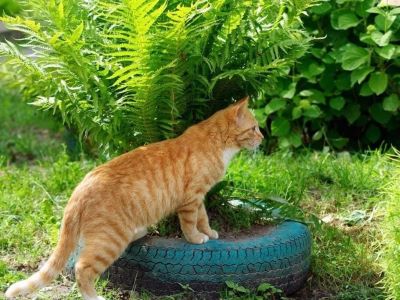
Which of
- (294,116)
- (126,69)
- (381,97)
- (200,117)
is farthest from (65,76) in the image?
(381,97)

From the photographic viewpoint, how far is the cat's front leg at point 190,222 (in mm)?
4602

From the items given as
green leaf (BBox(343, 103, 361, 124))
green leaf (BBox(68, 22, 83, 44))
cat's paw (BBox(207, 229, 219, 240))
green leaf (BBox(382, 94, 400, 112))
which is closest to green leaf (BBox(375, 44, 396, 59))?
green leaf (BBox(382, 94, 400, 112))

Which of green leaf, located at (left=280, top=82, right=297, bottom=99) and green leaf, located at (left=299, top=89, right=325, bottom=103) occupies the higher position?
green leaf, located at (left=280, top=82, right=297, bottom=99)

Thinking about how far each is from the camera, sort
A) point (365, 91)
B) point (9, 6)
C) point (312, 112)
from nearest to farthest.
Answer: point (365, 91), point (312, 112), point (9, 6)

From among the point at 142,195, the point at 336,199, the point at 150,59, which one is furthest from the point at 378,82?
the point at 142,195

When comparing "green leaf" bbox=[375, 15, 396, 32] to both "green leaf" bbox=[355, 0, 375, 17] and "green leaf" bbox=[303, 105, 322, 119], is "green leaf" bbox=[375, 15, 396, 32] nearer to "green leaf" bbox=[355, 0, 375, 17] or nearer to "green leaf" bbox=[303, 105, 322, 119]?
"green leaf" bbox=[355, 0, 375, 17]

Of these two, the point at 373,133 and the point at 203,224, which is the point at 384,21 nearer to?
the point at 373,133

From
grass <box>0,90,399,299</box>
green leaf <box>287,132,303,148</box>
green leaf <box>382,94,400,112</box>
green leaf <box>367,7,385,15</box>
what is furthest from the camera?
green leaf <box>287,132,303,148</box>

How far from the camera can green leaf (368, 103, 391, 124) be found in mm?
7062

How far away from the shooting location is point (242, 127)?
484 centimetres

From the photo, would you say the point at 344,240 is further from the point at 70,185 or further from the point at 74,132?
the point at 74,132

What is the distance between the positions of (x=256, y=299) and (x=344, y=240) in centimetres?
103

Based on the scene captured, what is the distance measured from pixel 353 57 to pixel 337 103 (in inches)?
21.3

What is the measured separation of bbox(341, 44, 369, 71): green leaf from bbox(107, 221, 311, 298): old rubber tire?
2.29m
